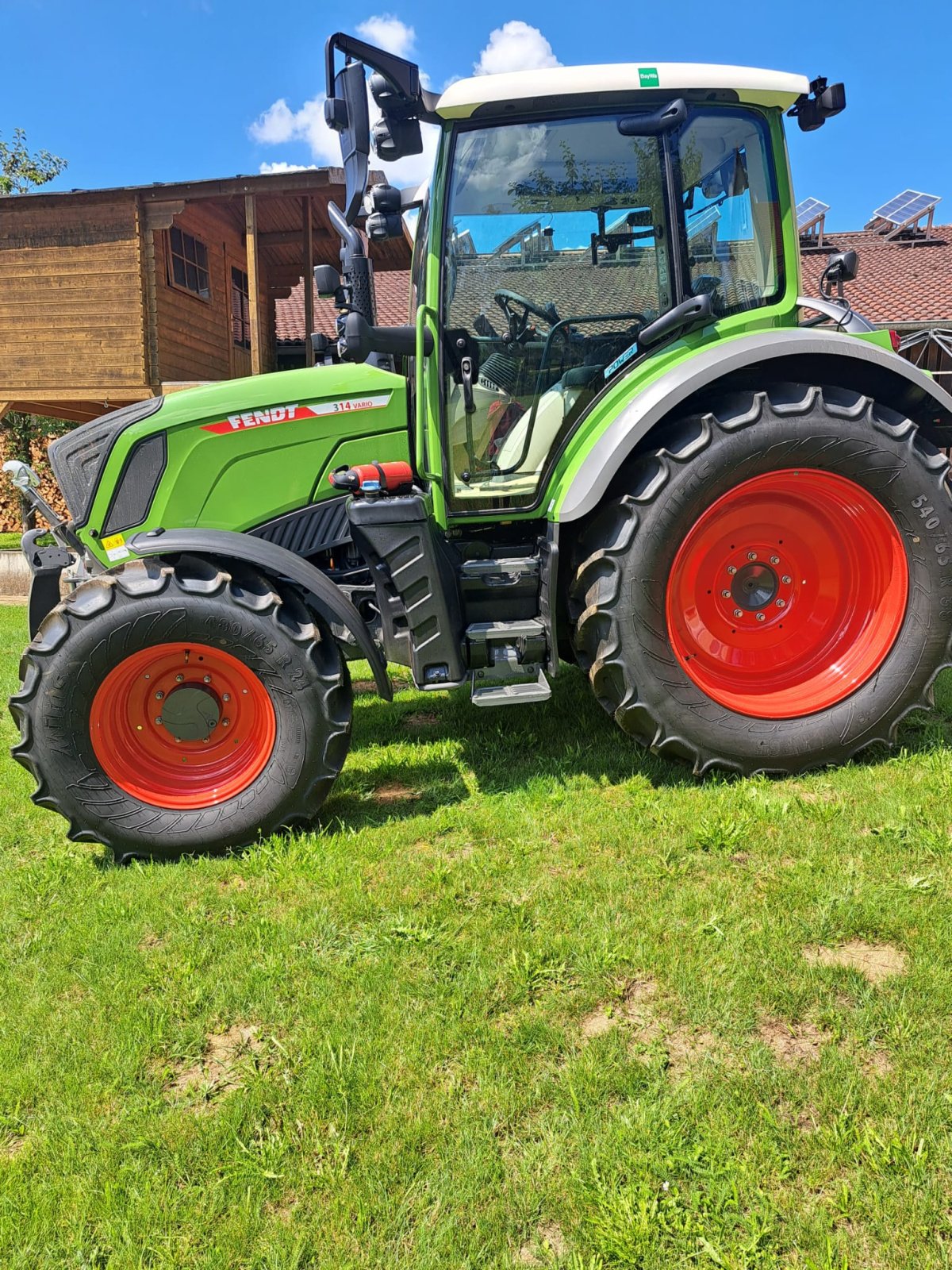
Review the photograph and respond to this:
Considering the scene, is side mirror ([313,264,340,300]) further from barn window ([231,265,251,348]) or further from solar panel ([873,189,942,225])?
solar panel ([873,189,942,225])

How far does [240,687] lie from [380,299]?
15.4 meters

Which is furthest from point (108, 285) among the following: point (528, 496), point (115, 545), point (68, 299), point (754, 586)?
point (754, 586)

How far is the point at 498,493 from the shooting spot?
128 inches

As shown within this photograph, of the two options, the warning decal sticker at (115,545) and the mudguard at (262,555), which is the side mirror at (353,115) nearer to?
the mudguard at (262,555)

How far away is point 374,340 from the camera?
9.85 feet

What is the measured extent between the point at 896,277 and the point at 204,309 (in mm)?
15233

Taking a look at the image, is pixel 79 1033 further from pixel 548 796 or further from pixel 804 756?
pixel 804 756

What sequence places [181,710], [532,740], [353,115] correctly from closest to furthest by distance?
[353,115], [181,710], [532,740]

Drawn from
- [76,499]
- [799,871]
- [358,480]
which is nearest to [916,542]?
[799,871]

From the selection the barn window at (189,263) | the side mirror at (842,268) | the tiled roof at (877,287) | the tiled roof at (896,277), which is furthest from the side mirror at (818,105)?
the tiled roof at (896,277)

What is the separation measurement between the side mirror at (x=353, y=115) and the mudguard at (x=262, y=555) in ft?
4.35

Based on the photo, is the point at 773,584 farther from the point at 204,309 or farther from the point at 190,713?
the point at 204,309

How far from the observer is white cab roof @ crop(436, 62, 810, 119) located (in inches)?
112

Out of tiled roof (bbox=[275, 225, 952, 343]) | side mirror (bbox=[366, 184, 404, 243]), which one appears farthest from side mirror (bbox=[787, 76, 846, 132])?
tiled roof (bbox=[275, 225, 952, 343])
